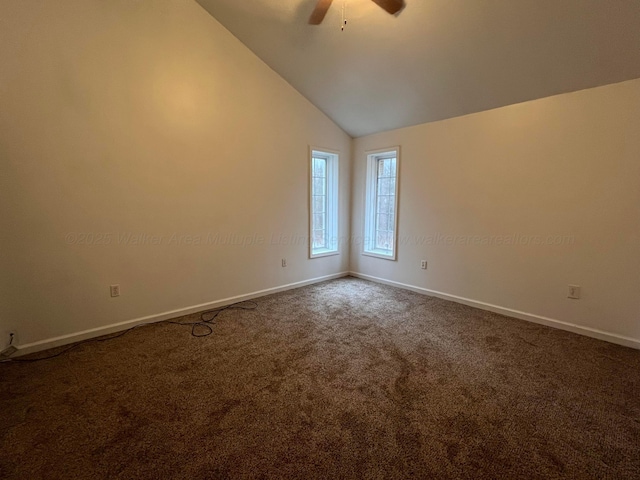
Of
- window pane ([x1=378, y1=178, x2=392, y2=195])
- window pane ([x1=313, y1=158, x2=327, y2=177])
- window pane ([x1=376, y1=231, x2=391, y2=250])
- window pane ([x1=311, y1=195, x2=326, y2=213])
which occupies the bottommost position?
window pane ([x1=376, y1=231, x2=391, y2=250])

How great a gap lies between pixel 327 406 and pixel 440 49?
311 cm

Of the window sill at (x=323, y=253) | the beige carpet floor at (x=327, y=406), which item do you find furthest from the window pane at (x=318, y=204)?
the beige carpet floor at (x=327, y=406)

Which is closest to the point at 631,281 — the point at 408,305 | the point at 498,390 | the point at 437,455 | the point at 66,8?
the point at 498,390

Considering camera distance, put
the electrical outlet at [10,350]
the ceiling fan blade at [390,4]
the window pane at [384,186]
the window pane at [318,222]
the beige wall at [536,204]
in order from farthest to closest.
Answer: the window pane at [318,222], the window pane at [384,186], the beige wall at [536,204], the electrical outlet at [10,350], the ceiling fan blade at [390,4]

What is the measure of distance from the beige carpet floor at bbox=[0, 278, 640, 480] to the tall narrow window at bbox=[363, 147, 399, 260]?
1.84m

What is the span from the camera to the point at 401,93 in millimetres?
3365

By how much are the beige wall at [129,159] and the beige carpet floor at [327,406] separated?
1.86 ft

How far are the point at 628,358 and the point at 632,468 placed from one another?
1401mm

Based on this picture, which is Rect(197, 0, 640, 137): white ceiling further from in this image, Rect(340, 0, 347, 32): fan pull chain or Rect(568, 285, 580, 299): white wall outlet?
Rect(568, 285, 580, 299): white wall outlet

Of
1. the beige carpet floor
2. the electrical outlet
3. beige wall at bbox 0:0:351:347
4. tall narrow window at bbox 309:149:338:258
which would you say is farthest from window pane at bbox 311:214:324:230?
the electrical outlet

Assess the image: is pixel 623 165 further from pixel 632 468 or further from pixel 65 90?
pixel 65 90

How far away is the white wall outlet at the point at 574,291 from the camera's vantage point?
108 inches

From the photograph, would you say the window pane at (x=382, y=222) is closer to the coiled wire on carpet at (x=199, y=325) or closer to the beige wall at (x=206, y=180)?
the beige wall at (x=206, y=180)

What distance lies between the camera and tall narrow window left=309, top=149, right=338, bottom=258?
450cm
